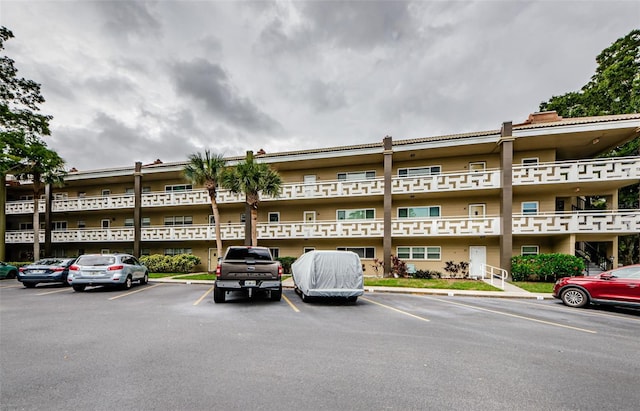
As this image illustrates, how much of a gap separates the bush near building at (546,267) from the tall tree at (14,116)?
33963mm

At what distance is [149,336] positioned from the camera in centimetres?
634

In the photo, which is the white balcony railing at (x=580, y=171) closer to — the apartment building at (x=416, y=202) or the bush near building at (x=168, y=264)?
the apartment building at (x=416, y=202)

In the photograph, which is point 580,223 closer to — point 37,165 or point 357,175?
point 357,175

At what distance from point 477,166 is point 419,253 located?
7238mm

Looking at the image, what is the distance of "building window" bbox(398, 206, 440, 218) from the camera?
20.2 meters

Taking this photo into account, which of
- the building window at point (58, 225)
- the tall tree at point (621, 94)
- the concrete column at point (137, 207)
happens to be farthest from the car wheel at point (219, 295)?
the building window at point (58, 225)

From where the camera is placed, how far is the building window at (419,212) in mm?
20234

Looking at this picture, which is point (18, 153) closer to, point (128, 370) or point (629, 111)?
point (128, 370)

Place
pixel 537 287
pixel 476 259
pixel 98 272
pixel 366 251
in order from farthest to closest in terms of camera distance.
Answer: pixel 366 251, pixel 476 259, pixel 537 287, pixel 98 272

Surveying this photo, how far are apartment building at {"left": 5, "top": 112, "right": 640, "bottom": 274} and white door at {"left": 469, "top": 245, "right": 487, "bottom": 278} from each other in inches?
2.6

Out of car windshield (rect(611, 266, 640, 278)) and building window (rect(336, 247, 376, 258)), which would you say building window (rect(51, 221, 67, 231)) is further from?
car windshield (rect(611, 266, 640, 278))

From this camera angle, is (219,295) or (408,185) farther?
(408,185)

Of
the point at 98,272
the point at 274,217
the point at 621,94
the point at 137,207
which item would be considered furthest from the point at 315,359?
the point at 621,94

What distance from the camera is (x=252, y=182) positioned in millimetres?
18000
